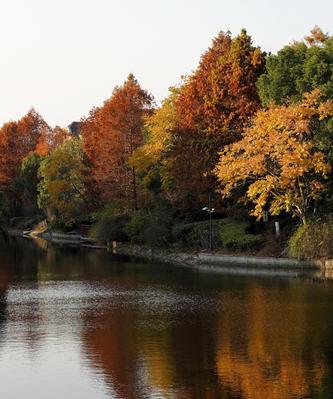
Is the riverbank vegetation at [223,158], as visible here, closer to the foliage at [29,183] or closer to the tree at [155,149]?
the tree at [155,149]

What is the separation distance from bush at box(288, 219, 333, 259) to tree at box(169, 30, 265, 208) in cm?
964

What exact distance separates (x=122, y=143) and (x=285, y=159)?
2609 cm

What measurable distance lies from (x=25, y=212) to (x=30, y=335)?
82.3 metres

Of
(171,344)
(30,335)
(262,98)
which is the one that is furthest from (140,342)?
(262,98)

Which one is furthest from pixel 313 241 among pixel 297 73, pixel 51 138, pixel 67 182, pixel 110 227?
pixel 51 138

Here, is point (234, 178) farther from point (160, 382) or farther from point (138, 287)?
point (160, 382)

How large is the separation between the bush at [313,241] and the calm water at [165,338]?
17.1ft

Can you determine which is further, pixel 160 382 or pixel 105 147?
pixel 105 147

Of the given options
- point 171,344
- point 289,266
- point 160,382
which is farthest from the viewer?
point 289,266

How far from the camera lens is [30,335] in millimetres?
26250

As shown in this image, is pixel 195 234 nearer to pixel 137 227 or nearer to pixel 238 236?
pixel 238 236

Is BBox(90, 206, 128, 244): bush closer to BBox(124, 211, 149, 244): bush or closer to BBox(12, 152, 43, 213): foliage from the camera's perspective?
BBox(124, 211, 149, 244): bush

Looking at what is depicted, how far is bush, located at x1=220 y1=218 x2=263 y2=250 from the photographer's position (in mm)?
50219

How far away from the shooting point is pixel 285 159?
150ft
